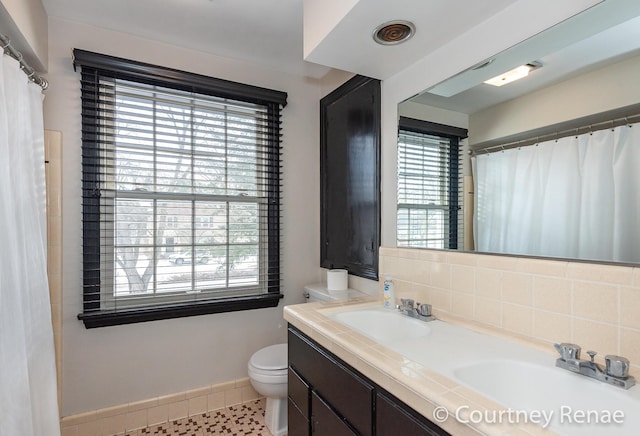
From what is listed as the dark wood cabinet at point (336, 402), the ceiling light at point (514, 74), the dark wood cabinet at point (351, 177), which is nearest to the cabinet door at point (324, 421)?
the dark wood cabinet at point (336, 402)

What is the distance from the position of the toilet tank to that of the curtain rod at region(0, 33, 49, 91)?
6.43 feet

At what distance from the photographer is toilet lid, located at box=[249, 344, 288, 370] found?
6.59 ft

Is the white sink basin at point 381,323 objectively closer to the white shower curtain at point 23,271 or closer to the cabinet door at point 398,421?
the cabinet door at point 398,421

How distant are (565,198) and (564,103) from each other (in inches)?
12.9

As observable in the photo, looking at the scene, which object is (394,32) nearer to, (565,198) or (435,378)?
(565,198)

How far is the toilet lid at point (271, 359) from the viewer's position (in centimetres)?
201

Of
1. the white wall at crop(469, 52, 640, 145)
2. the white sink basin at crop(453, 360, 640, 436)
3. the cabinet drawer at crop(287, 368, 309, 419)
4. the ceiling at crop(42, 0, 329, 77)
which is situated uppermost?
the ceiling at crop(42, 0, 329, 77)

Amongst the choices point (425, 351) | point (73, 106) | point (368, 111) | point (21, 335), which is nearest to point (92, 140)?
point (73, 106)

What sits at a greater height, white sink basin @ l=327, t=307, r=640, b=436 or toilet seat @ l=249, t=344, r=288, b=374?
white sink basin @ l=327, t=307, r=640, b=436

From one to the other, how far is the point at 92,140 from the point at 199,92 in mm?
725

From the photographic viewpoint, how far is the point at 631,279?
0.92 m

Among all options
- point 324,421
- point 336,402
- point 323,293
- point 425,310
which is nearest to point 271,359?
point 323,293

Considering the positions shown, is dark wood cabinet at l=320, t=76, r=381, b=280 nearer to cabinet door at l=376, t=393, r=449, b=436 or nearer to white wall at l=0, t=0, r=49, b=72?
cabinet door at l=376, t=393, r=449, b=436

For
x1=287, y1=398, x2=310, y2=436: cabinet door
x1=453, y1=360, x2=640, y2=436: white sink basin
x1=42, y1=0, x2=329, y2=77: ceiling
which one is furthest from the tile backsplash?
x1=42, y1=0, x2=329, y2=77: ceiling
